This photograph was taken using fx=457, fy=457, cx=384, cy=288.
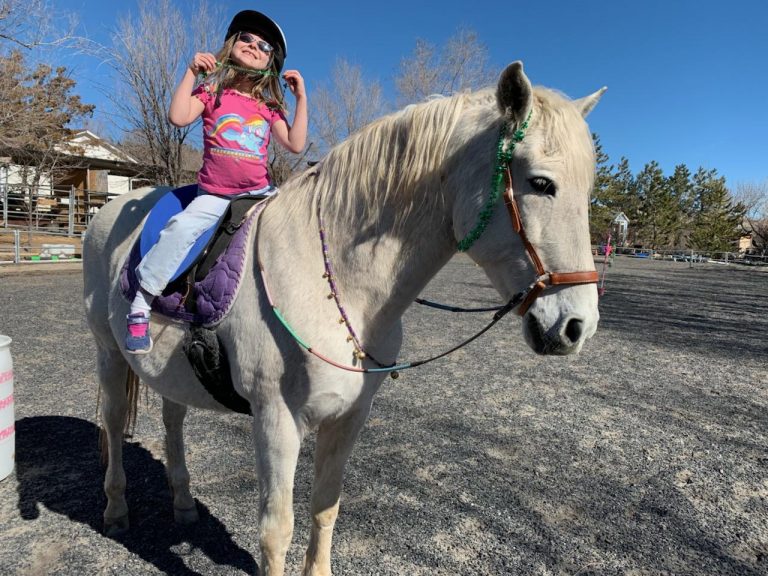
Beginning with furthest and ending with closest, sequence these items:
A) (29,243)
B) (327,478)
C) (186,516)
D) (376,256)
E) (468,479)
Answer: (29,243) → (468,479) → (186,516) → (327,478) → (376,256)

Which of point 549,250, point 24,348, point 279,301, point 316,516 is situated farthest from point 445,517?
point 24,348

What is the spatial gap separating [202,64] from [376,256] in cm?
114

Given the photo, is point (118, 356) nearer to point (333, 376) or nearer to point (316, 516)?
point (316, 516)

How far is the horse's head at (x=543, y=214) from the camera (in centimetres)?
135

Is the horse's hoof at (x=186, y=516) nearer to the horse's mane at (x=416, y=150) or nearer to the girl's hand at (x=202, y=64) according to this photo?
the horse's mane at (x=416, y=150)

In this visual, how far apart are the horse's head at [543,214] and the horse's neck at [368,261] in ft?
0.80

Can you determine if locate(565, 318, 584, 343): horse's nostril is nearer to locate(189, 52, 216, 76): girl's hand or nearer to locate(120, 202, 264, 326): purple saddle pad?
locate(120, 202, 264, 326): purple saddle pad

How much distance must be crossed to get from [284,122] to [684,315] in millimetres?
11513

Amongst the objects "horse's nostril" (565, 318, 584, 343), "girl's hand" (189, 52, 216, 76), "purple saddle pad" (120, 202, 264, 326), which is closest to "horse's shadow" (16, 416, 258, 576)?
"purple saddle pad" (120, 202, 264, 326)

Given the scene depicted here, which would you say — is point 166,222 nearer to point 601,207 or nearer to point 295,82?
point 295,82

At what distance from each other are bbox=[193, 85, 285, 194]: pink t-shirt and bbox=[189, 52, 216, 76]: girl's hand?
11cm

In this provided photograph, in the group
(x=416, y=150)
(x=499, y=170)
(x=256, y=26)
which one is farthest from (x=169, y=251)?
(x=499, y=170)

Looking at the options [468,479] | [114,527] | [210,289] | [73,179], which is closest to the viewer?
[210,289]

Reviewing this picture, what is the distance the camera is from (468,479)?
3.27m
